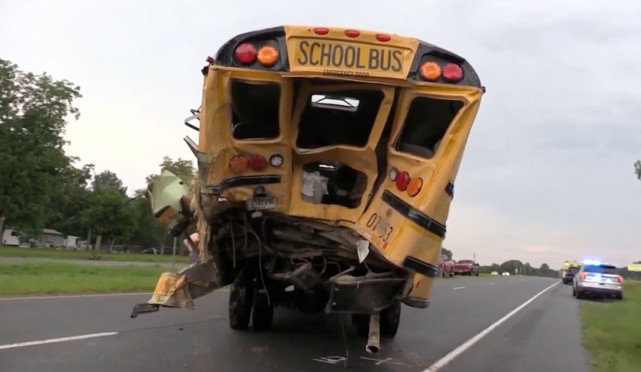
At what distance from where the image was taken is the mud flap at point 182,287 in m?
6.77

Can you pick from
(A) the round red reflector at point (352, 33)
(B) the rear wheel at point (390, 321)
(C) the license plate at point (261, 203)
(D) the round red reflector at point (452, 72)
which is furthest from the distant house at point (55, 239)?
(D) the round red reflector at point (452, 72)

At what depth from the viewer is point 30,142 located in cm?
3422

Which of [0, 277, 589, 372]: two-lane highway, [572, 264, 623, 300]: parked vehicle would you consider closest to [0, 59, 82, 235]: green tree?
[0, 277, 589, 372]: two-lane highway

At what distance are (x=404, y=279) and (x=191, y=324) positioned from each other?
502 cm

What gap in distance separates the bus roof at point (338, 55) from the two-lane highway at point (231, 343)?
3.21 m

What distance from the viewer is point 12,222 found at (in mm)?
36312

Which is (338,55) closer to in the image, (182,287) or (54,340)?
(182,287)

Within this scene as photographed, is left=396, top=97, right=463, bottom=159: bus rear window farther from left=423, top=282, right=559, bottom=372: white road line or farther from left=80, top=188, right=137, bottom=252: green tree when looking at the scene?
left=80, top=188, right=137, bottom=252: green tree

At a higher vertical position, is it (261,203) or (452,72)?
(452,72)

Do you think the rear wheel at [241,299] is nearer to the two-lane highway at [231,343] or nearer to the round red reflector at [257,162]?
the two-lane highway at [231,343]

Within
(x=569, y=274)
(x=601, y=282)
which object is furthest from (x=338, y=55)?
(x=569, y=274)

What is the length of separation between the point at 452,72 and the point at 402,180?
1119 mm

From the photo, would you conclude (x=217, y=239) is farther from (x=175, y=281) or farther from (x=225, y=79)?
(x=225, y=79)

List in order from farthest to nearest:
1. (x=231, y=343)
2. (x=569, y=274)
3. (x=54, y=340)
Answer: (x=569, y=274) → (x=231, y=343) → (x=54, y=340)
